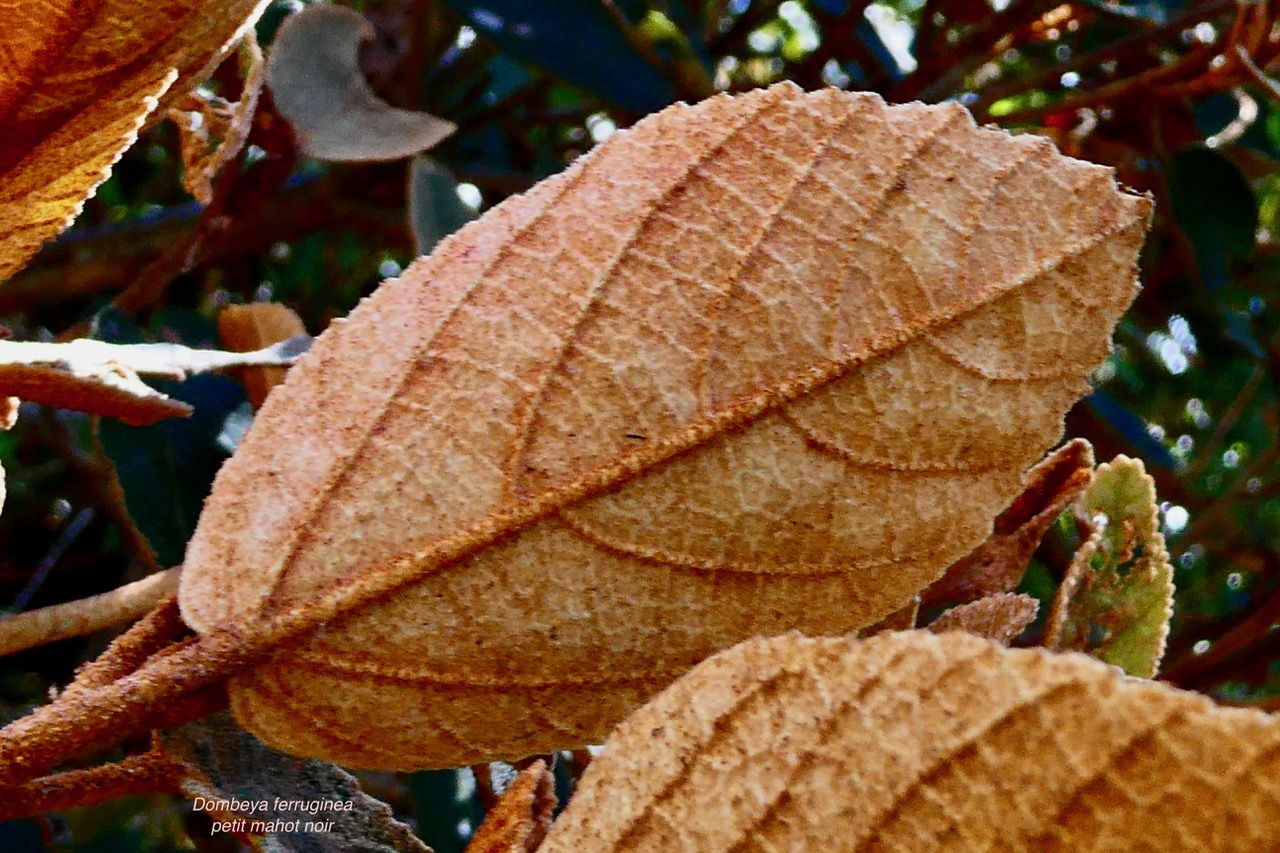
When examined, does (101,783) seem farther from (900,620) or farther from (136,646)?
(900,620)

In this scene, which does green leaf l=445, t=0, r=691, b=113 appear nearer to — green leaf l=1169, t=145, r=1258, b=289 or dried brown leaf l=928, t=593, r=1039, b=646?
green leaf l=1169, t=145, r=1258, b=289

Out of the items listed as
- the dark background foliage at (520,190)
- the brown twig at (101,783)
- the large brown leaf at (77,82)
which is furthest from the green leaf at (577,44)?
the brown twig at (101,783)

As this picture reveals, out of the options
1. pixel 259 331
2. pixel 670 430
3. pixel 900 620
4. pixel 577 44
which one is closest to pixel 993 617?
pixel 900 620

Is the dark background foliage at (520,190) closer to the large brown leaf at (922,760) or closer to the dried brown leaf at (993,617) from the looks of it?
the dried brown leaf at (993,617)

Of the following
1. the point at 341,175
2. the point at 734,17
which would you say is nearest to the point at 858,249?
the point at 341,175

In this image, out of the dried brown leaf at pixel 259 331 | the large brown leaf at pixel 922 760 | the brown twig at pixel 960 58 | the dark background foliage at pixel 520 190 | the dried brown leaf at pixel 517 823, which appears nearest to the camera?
the large brown leaf at pixel 922 760

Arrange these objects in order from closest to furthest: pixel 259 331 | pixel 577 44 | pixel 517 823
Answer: pixel 517 823, pixel 259 331, pixel 577 44
